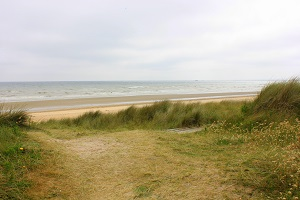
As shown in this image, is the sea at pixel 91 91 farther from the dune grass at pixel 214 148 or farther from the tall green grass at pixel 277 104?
the dune grass at pixel 214 148

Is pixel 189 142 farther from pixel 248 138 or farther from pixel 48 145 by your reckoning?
pixel 48 145

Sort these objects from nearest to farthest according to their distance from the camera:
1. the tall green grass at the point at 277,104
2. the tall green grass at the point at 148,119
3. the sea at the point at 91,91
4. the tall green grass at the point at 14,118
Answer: the tall green grass at the point at 14,118, the tall green grass at the point at 277,104, the tall green grass at the point at 148,119, the sea at the point at 91,91

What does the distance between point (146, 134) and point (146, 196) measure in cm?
328

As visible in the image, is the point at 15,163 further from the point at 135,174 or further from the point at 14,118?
the point at 14,118

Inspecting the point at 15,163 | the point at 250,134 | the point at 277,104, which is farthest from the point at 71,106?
the point at 15,163

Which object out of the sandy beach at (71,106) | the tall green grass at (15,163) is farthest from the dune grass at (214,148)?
the sandy beach at (71,106)

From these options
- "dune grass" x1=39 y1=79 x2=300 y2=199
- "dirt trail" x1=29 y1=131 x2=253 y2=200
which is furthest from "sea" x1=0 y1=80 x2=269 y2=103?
"dirt trail" x1=29 y1=131 x2=253 y2=200

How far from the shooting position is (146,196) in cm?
329

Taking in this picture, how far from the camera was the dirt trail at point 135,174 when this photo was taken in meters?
3.34

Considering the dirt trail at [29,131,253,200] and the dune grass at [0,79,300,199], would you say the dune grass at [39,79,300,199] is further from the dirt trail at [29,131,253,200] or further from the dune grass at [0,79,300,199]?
the dirt trail at [29,131,253,200]

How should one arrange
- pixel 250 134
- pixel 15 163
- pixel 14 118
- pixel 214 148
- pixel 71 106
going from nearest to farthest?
pixel 15 163
pixel 214 148
pixel 250 134
pixel 14 118
pixel 71 106

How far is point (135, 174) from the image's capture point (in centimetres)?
393

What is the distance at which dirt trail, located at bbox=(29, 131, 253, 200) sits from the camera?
11.0 feet

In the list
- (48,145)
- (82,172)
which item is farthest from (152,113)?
(82,172)
